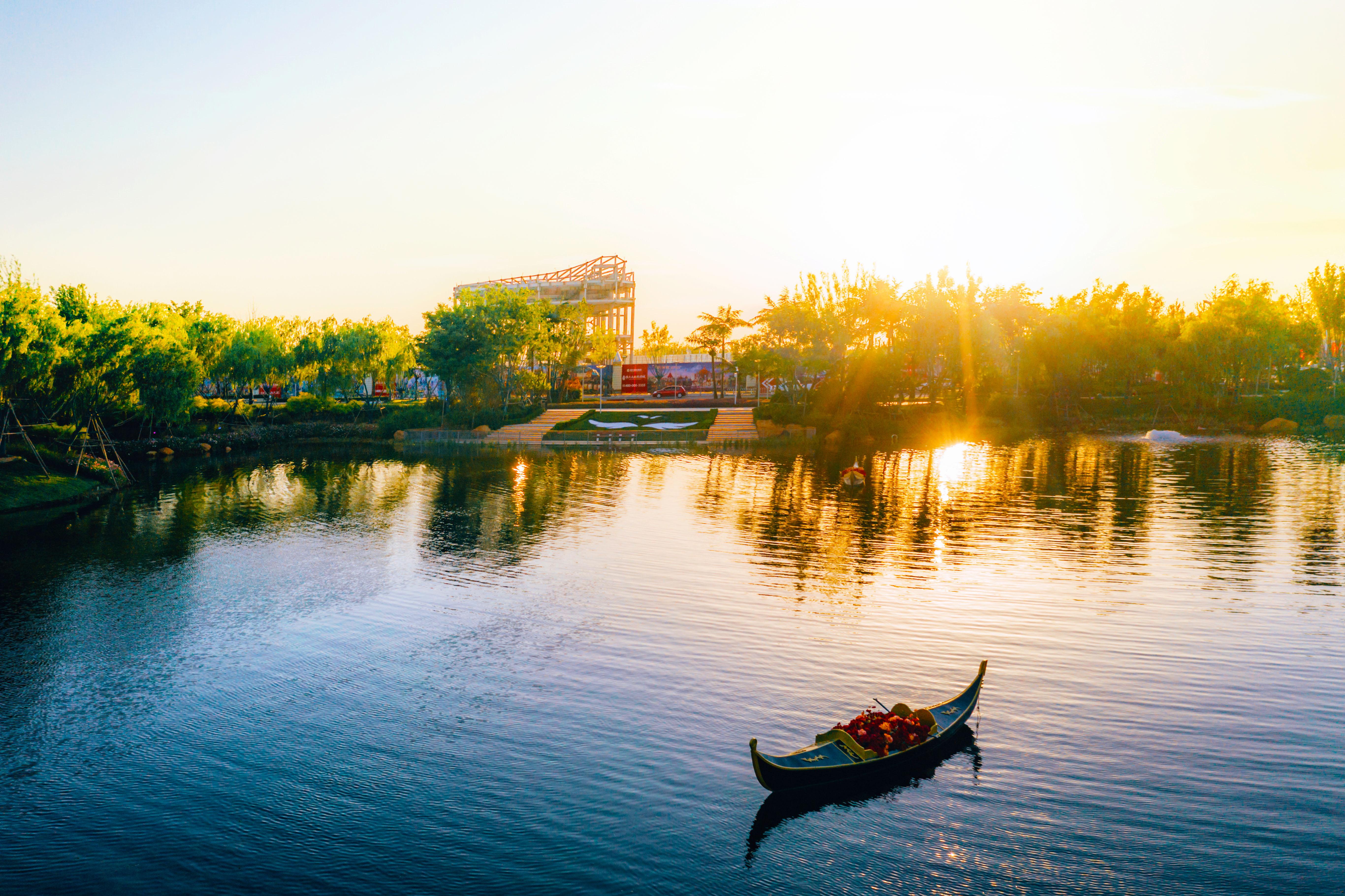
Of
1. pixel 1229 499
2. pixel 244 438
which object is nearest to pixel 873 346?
pixel 1229 499

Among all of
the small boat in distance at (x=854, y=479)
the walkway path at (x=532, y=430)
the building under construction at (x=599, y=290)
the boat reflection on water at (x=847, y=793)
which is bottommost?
the boat reflection on water at (x=847, y=793)

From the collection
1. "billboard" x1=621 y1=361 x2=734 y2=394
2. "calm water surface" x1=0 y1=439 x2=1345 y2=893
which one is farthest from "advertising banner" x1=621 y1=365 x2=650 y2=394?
"calm water surface" x1=0 y1=439 x2=1345 y2=893

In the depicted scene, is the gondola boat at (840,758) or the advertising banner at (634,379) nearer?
the gondola boat at (840,758)

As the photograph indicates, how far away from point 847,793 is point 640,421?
80.5m

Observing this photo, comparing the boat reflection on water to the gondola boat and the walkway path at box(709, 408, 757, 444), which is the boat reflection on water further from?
the walkway path at box(709, 408, 757, 444)

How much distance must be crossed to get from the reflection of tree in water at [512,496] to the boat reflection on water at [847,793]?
20.5 metres

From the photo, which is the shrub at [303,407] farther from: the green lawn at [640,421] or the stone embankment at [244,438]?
the green lawn at [640,421]

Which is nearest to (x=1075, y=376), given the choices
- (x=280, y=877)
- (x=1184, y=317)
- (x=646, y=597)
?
(x=1184, y=317)

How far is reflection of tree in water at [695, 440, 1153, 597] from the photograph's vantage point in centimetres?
3128

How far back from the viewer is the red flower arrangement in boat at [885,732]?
46.2ft

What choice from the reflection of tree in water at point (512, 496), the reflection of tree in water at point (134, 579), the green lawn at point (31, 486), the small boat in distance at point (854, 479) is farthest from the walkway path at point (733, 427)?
the green lawn at point (31, 486)

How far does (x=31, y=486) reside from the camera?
156 ft

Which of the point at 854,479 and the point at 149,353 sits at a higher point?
the point at 149,353

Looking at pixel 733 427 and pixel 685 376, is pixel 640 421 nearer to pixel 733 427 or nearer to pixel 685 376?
pixel 733 427
